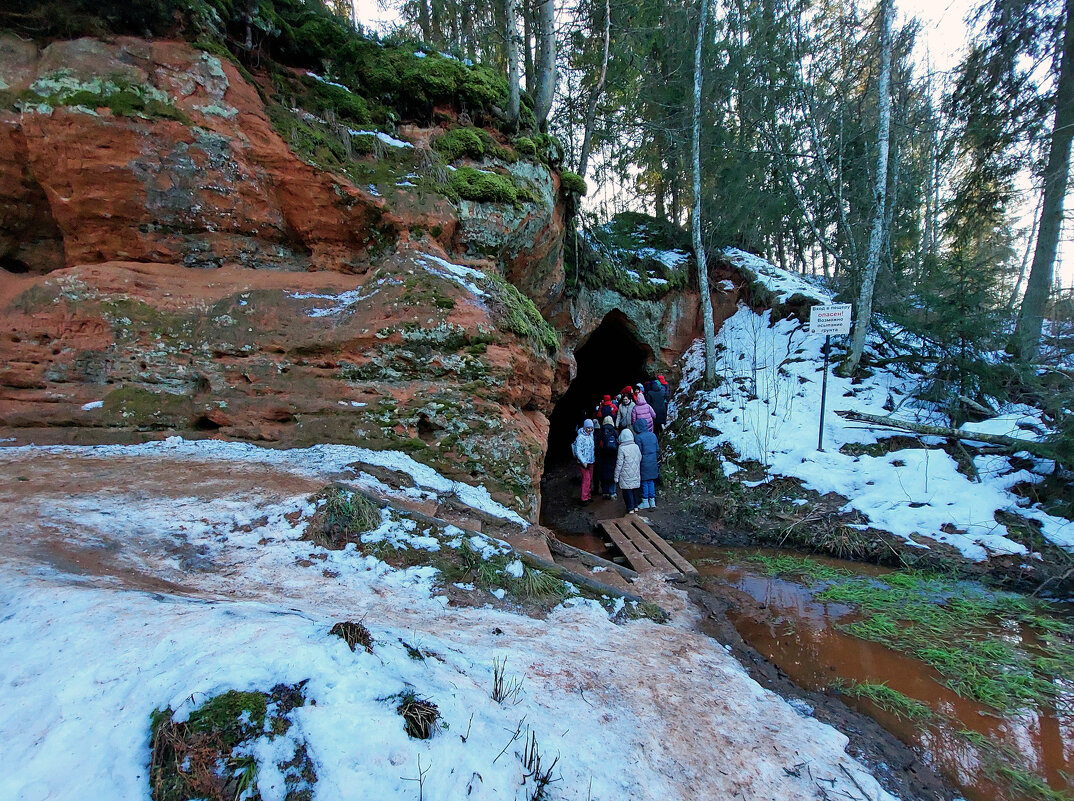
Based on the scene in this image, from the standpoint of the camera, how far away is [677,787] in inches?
86.7

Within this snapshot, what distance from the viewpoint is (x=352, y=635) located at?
222 centimetres

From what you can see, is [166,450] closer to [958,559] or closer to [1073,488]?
Answer: [958,559]

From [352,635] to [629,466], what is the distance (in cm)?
703

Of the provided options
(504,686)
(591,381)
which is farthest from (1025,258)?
(504,686)

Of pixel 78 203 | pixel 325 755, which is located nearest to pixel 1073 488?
pixel 325 755

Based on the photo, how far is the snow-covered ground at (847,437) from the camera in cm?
627

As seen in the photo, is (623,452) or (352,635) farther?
(623,452)

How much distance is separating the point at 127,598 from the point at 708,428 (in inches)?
407

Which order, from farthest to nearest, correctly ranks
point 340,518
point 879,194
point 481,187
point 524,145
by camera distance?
point 879,194
point 524,145
point 481,187
point 340,518

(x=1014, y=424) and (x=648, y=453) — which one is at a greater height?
(x=1014, y=424)

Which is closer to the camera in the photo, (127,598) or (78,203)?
(127,598)

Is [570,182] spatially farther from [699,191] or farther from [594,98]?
[594,98]

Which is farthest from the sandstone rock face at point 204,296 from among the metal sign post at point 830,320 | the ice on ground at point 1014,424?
the ice on ground at point 1014,424

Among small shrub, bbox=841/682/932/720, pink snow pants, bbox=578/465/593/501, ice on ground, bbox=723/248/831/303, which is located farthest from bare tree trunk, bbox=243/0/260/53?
ice on ground, bbox=723/248/831/303
